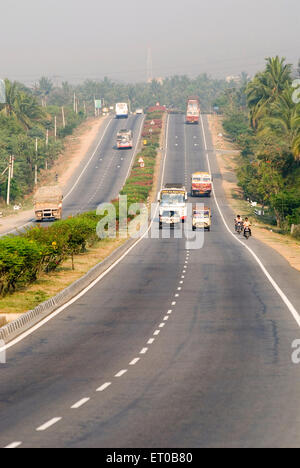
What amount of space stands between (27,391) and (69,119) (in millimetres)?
184264

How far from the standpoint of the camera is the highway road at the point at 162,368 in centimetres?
1356

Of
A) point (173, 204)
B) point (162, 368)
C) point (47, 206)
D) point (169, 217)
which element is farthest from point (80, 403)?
point (47, 206)

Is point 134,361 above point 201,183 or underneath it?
underneath

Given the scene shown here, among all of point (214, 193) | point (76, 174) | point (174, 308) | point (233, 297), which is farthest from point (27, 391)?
point (76, 174)

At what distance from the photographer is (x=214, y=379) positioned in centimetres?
1808

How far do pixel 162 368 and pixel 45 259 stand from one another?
19.9 metres

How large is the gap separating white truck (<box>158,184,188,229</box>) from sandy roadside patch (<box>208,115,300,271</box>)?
6560mm

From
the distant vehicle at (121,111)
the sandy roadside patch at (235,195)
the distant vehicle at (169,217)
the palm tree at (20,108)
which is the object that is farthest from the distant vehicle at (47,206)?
the distant vehicle at (121,111)

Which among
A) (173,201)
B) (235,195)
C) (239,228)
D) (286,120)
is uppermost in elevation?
(286,120)

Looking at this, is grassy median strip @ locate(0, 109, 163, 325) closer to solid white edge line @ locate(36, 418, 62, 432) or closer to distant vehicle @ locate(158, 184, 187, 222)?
distant vehicle @ locate(158, 184, 187, 222)

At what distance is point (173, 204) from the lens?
6806 cm

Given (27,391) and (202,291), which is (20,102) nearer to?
(202,291)

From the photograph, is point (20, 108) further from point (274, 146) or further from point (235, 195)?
point (274, 146)

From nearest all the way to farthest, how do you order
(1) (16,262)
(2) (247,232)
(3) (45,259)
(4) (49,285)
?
(1) (16,262) < (4) (49,285) < (3) (45,259) < (2) (247,232)
